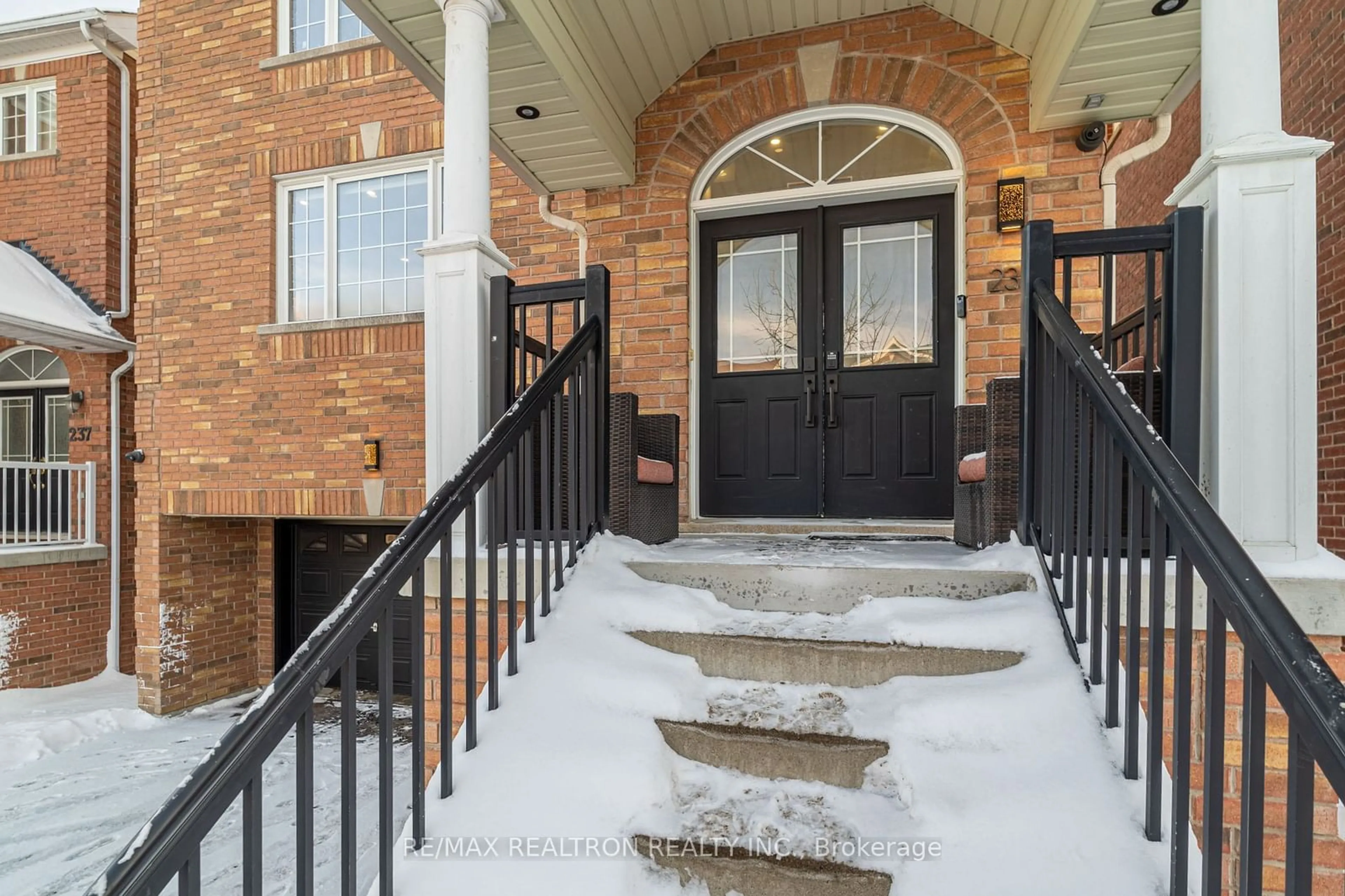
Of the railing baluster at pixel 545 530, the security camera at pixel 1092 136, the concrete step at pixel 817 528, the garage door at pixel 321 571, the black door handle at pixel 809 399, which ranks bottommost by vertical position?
the garage door at pixel 321 571

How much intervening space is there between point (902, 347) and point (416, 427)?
344cm

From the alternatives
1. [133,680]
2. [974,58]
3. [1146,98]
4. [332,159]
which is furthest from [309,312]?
[1146,98]

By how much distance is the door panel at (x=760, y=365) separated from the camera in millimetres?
3965

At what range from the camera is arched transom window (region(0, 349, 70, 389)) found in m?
A: 7.49

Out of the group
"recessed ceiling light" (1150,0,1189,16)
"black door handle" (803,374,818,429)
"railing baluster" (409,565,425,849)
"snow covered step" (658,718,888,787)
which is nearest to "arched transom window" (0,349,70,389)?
"black door handle" (803,374,818,429)

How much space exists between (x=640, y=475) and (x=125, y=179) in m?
7.88

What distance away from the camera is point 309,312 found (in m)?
5.61

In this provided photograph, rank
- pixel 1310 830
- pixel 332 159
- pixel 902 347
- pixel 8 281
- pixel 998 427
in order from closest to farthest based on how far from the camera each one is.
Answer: pixel 1310 830 < pixel 998 427 < pixel 902 347 < pixel 332 159 < pixel 8 281

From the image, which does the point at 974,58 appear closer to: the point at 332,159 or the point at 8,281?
the point at 332,159

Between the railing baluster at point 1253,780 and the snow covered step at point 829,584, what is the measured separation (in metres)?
0.88

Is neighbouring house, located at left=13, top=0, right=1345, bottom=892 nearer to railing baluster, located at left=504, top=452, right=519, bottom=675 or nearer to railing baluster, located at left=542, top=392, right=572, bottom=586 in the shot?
railing baluster, located at left=504, top=452, right=519, bottom=675

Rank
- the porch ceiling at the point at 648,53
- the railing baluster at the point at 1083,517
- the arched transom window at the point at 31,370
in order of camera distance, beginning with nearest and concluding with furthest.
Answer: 1. the railing baluster at the point at 1083,517
2. the porch ceiling at the point at 648,53
3. the arched transom window at the point at 31,370

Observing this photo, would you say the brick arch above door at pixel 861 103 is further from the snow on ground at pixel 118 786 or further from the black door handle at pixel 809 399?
the snow on ground at pixel 118 786

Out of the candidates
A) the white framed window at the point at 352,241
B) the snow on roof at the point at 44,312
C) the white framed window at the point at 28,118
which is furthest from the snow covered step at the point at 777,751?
the white framed window at the point at 28,118
